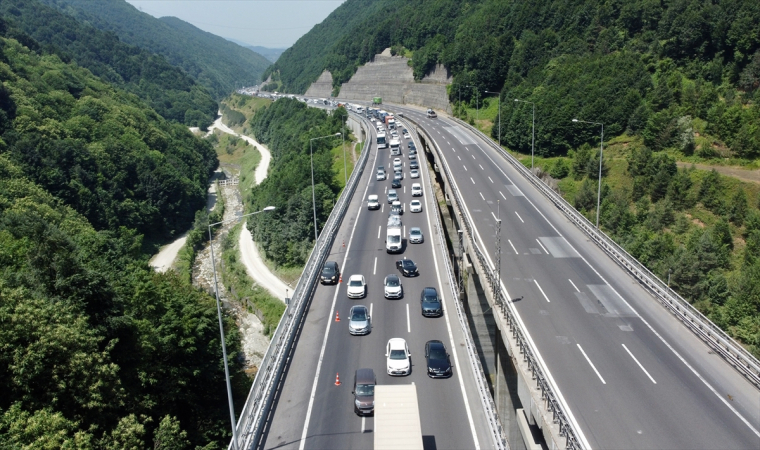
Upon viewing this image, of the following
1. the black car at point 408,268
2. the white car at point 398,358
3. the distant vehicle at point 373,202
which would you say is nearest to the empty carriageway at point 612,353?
the black car at point 408,268

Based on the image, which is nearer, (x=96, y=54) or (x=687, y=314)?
(x=687, y=314)

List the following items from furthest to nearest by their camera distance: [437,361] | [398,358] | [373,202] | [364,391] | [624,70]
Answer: [624,70] < [373,202] < [398,358] < [437,361] < [364,391]

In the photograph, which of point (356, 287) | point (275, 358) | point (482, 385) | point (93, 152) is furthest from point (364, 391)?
point (93, 152)

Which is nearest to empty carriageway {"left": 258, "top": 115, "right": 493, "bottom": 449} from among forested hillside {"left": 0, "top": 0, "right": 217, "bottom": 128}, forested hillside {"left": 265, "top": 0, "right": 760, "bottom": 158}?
forested hillside {"left": 265, "top": 0, "right": 760, "bottom": 158}

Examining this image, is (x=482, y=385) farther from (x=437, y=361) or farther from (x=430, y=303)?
(x=430, y=303)

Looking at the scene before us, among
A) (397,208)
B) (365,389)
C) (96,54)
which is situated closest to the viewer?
(365,389)

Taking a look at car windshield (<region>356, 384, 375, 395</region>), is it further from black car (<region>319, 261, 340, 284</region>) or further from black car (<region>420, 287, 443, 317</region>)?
black car (<region>319, 261, 340, 284</region>)

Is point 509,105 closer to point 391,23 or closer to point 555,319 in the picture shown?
point 555,319
